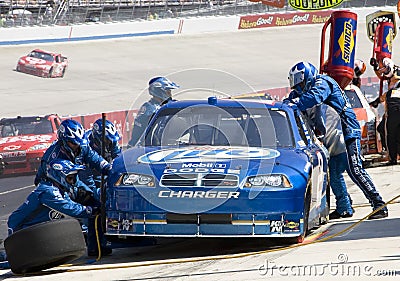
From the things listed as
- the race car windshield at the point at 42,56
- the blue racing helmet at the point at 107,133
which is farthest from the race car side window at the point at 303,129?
the race car windshield at the point at 42,56

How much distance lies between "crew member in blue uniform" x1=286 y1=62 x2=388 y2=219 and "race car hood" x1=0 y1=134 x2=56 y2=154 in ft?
31.8

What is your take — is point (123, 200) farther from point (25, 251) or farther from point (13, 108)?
point (13, 108)

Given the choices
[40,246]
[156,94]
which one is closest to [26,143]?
[156,94]

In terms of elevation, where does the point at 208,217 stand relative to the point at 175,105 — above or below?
below

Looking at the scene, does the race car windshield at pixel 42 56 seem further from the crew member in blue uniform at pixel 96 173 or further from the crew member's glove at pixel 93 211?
the crew member's glove at pixel 93 211

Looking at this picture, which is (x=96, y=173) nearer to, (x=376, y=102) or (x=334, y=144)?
(x=334, y=144)

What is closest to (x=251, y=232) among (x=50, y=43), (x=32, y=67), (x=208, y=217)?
(x=208, y=217)

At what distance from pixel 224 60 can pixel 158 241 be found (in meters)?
39.3

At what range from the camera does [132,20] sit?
5250cm

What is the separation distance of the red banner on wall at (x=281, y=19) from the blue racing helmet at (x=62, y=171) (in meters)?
48.8

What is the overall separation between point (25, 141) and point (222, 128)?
10.9 meters

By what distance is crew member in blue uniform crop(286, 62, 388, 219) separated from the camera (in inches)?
394

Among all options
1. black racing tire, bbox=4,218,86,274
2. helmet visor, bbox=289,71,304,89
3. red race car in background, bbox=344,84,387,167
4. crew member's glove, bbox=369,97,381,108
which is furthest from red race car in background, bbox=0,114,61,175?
black racing tire, bbox=4,218,86,274

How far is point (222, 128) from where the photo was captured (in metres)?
9.16
